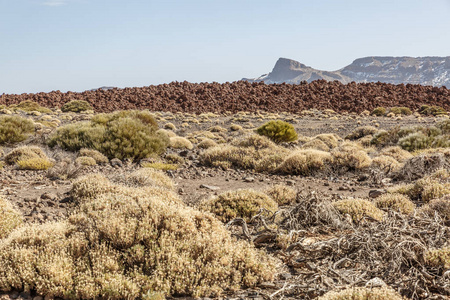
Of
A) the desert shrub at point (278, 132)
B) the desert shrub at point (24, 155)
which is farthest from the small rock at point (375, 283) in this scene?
the desert shrub at point (278, 132)

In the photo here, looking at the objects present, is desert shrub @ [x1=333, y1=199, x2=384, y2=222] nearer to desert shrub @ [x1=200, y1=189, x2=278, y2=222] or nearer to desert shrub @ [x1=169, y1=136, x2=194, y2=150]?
desert shrub @ [x1=200, y1=189, x2=278, y2=222]

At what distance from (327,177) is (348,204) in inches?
186

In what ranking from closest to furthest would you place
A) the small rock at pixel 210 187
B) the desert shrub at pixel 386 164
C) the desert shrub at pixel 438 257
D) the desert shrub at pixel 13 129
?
the desert shrub at pixel 438 257 → the small rock at pixel 210 187 → the desert shrub at pixel 386 164 → the desert shrub at pixel 13 129

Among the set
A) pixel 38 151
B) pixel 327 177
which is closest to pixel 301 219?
pixel 327 177

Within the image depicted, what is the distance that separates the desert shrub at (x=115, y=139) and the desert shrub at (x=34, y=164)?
2.14 metres

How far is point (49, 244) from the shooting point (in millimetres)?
3982

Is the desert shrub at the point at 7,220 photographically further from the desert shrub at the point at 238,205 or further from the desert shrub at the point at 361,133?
the desert shrub at the point at 361,133

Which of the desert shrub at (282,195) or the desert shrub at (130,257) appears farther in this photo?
the desert shrub at (282,195)

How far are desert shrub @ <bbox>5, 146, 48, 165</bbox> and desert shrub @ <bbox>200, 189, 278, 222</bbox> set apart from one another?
756cm

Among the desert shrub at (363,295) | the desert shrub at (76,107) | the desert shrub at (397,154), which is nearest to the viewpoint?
the desert shrub at (363,295)

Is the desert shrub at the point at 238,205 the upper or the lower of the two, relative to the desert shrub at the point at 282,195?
upper

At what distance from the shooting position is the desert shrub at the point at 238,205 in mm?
6426

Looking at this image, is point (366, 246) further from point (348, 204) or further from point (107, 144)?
point (107, 144)

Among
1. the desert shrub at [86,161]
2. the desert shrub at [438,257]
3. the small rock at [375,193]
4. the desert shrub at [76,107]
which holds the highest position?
the desert shrub at [76,107]
